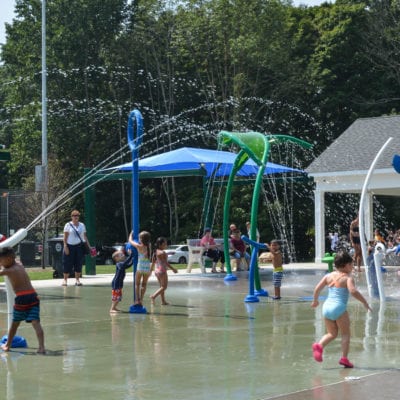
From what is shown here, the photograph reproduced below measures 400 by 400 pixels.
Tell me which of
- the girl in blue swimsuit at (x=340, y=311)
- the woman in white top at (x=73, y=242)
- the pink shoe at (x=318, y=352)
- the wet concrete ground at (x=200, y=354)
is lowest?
the wet concrete ground at (x=200, y=354)

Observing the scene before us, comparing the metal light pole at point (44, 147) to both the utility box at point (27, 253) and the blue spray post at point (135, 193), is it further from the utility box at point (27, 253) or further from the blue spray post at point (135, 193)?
the blue spray post at point (135, 193)

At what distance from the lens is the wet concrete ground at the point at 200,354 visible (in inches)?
315

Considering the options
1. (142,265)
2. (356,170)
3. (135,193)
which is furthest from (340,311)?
(356,170)

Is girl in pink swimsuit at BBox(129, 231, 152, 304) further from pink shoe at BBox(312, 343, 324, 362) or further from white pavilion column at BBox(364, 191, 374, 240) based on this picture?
white pavilion column at BBox(364, 191, 374, 240)

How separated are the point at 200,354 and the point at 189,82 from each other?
124ft

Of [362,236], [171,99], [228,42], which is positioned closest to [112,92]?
[171,99]

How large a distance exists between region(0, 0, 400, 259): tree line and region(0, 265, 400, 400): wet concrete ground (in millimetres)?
26895

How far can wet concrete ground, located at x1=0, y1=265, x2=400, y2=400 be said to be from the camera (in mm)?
7992

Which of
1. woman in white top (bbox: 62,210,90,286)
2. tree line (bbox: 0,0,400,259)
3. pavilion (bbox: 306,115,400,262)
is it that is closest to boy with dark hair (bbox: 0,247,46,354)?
woman in white top (bbox: 62,210,90,286)

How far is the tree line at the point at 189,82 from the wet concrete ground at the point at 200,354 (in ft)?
88.2

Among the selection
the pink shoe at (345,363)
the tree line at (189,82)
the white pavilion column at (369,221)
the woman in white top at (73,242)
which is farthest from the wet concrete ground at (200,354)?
the tree line at (189,82)

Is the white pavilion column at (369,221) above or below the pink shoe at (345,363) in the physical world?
above

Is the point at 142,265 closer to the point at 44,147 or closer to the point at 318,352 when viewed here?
the point at 318,352

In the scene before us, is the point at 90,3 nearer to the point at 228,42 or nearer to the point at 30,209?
the point at 228,42
